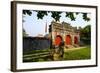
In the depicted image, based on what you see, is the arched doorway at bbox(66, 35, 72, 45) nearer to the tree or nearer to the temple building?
the temple building

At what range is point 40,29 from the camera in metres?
1.88

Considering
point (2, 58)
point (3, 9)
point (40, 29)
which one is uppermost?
point (3, 9)

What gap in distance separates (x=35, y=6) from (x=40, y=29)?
0.20 m

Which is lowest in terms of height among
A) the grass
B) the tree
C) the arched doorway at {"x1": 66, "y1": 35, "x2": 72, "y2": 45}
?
the grass

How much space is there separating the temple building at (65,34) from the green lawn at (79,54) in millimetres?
66

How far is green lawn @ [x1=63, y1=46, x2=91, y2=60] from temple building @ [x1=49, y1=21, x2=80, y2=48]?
0.07 m

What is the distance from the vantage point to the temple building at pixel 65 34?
1.93m

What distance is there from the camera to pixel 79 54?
80.8 inches

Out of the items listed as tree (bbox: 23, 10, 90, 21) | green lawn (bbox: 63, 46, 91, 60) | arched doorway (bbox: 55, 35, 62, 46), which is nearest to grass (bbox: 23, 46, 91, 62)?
green lawn (bbox: 63, 46, 91, 60)

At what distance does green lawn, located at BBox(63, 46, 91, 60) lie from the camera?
199 cm

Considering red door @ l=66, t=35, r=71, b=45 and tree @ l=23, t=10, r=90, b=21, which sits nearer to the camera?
tree @ l=23, t=10, r=90, b=21

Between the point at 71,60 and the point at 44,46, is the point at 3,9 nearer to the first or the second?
the point at 44,46

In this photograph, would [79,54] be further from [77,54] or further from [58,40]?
[58,40]

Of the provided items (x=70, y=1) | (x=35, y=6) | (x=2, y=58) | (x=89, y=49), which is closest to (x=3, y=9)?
(x=35, y=6)
